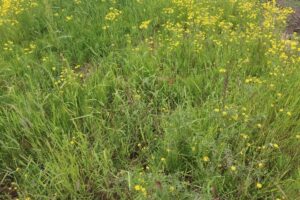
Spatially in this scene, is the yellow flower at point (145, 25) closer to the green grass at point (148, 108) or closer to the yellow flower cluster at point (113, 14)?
the green grass at point (148, 108)

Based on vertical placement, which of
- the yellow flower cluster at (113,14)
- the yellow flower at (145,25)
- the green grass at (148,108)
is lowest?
the green grass at (148,108)

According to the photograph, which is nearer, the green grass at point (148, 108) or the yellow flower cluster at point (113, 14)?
the green grass at point (148, 108)

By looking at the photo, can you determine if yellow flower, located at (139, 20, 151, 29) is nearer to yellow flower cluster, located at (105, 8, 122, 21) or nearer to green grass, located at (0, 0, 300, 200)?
green grass, located at (0, 0, 300, 200)

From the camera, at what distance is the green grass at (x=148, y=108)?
2.49 m

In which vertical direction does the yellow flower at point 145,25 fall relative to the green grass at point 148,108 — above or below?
above

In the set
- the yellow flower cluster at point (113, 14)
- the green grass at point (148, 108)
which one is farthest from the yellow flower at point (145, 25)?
the yellow flower cluster at point (113, 14)

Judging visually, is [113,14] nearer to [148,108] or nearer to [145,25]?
[145,25]

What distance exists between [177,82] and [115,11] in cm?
146

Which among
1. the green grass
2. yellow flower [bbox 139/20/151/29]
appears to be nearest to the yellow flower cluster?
the green grass

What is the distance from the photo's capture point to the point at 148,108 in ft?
10.1

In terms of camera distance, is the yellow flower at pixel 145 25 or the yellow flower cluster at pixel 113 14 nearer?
the yellow flower at pixel 145 25

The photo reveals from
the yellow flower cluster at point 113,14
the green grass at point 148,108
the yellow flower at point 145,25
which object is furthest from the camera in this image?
the yellow flower cluster at point 113,14

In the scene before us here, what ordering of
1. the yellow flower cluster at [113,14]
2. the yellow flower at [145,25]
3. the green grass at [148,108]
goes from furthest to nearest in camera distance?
the yellow flower cluster at [113,14]
the yellow flower at [145,25]
the green grass at [148,108]

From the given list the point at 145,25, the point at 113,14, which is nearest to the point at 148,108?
the point at 145,25
